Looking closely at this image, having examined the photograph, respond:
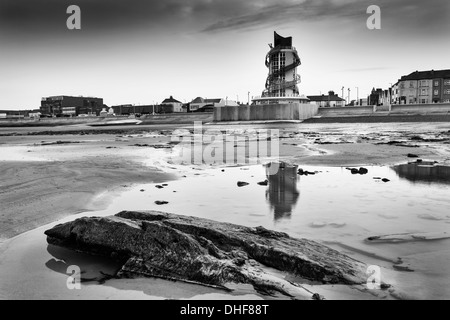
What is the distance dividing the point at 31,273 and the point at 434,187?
28.6 feet

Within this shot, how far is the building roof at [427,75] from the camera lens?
103m

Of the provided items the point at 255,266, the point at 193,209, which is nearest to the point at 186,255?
the point at 255,266

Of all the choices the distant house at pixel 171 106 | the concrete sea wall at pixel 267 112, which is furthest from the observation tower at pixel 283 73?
the distant house at pixel 171 106

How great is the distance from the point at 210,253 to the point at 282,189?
5.26 meters

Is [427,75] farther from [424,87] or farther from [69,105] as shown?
[69,105]

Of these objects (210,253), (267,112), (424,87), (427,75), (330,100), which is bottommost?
(210,253)

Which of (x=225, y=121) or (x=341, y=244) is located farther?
(x=225, y=121)

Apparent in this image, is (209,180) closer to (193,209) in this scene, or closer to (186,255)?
(193,209)

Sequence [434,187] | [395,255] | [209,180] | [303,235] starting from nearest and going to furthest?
1. [395,255]
2. [303,235]
3. [434,187]
4. [209,180]

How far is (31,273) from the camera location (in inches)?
175

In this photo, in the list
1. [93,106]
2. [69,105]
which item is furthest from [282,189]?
[69,105]

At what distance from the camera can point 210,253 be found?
4.41 meters

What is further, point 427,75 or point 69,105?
point 69,105

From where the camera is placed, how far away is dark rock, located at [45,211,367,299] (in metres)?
4.11
